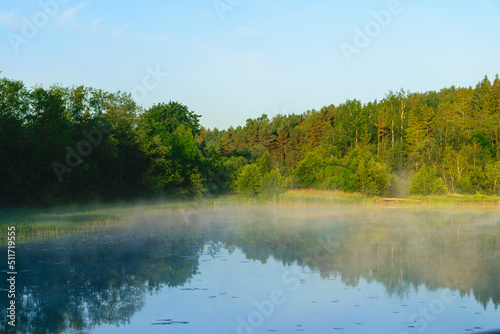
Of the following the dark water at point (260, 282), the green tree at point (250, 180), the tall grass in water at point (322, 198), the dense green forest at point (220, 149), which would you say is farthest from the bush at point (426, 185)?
the dark water at point (260, 282)

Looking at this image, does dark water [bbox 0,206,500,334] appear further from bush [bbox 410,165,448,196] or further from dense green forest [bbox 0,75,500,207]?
bush [bbox 410,165,448,196]

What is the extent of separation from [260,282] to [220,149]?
2622 inches

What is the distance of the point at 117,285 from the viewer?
12.6 m

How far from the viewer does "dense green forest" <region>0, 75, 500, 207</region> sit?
32844 millimetres

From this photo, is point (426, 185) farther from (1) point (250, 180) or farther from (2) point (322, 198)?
(1) point (250, 180)

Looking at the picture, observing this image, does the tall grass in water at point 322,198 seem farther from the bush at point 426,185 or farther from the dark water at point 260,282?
the dark water at point 260,282

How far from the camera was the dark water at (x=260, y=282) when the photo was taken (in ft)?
31.0

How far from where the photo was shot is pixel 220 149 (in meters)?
79.2

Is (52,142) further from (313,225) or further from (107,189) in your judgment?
(313,225)

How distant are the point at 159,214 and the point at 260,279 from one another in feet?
69.0

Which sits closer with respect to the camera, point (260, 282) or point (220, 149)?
point (260, 282)

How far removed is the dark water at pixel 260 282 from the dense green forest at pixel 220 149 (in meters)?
12.7

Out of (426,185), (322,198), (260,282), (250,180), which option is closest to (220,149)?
(426,185)

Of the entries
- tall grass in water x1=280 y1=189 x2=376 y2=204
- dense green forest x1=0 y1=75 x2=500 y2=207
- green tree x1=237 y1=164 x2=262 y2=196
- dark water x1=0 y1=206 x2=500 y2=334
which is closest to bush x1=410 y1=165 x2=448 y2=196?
dense green forest x1=0 y1=75 x2=500 y2=207
